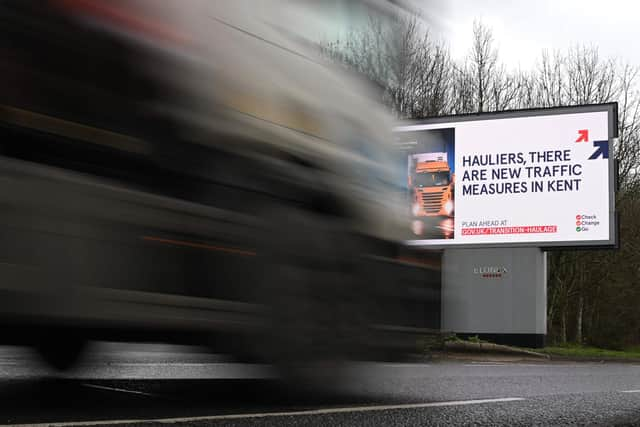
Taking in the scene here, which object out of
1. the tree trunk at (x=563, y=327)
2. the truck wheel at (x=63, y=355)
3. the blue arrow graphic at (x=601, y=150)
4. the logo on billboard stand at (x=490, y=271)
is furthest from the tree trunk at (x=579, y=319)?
the truck wheel at (x=63, y=355)

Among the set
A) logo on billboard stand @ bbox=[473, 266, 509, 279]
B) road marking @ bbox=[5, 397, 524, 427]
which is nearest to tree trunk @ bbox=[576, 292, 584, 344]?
logo on billboard stand @ bbox=[473, 266, 509, 279]

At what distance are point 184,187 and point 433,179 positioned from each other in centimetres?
2127

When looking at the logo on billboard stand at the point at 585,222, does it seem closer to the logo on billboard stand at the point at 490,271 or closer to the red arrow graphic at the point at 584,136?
the red arrow graphic at the point at 584,136

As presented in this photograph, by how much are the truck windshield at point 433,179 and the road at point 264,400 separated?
18.2 m

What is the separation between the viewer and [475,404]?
5.16 metres

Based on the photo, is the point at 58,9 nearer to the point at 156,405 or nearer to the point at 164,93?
the point at 164,93

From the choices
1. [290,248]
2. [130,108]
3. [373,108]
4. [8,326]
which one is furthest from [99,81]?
[373,108]

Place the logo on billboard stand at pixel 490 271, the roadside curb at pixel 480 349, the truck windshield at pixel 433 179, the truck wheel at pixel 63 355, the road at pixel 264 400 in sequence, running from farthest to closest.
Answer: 1. the truck windshield at pixel 433 179
2. the logo on billboard stand at pixel 490 271
3. the roadside curb at pixel 480 349
4. the truck wheel at pixel 63 355
5. the road at pixel 264 400

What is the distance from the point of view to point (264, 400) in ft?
17.0

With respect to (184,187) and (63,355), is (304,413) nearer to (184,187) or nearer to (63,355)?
(184,187)

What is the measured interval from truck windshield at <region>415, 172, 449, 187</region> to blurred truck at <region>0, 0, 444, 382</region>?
1953cm

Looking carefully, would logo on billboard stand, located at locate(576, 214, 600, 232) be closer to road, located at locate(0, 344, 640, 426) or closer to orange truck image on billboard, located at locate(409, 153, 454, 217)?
orange truck image on billboard, located at locate(409, 153, 454, 217)

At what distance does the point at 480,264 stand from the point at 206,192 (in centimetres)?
2077

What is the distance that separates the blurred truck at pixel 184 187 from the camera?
153 inches
